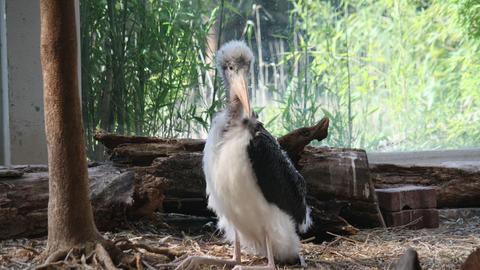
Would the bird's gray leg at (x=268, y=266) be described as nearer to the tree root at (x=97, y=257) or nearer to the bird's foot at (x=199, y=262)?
the bird's foot at (x=199, y=262)

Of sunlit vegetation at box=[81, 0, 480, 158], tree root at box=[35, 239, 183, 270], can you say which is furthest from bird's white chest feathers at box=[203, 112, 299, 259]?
sunlit vegetation at box=[81, 0, 480, 158]

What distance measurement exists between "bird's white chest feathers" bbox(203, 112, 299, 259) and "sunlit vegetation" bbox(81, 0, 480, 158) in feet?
6.08

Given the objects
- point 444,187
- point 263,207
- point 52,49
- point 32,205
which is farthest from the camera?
point 444,187

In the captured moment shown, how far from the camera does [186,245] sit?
Answer: 3.88 m

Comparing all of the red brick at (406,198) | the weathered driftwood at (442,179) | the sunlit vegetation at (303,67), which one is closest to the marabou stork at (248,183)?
the red brick at (406,198)

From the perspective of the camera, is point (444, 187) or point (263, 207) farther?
point (444, 187)

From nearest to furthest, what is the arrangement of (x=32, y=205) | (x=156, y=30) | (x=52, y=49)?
(x=52, y=49) → (x=32, y=205) → (x=156, y=30)

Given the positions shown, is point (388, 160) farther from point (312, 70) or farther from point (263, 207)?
point (263, 207)

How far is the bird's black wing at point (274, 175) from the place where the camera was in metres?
3.38

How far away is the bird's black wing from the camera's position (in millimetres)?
3377

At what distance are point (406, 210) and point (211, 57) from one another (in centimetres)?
202

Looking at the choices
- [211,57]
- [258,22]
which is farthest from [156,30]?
[258,22]

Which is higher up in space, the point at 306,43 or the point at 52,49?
the point at 306,43

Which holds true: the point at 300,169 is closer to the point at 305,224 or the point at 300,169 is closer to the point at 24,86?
the point at 305,224
